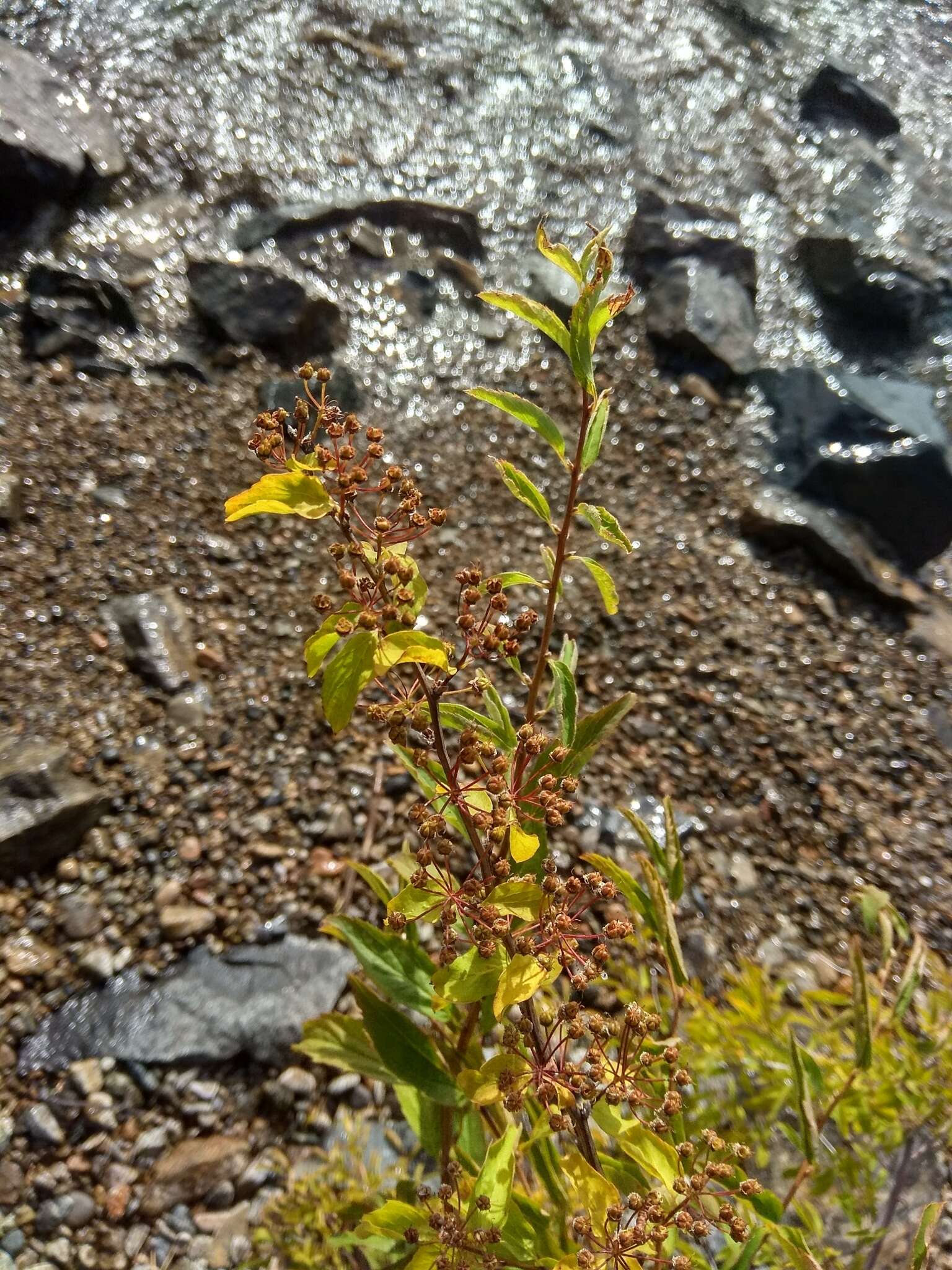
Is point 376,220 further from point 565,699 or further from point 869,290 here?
point 565,699

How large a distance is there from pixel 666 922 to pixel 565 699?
1.17 ft

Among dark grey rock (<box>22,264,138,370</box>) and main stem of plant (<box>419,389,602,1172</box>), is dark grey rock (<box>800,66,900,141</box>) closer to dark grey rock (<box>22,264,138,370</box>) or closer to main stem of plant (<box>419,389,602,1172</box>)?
dark grey rock (<box>22,264,138,370</box>)

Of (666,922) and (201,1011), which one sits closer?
(666,922)

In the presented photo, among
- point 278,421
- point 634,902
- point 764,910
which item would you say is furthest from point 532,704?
point 764,910

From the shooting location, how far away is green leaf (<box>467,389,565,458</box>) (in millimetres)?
962

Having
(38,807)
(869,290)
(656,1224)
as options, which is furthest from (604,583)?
(869,290)

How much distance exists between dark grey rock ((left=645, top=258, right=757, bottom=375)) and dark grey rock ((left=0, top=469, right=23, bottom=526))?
97.7 inches

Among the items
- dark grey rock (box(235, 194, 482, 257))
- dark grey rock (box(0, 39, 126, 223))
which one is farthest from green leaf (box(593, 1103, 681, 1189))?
dark grey rock (box(0, 39, 126, 223))

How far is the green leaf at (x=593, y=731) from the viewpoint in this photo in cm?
105

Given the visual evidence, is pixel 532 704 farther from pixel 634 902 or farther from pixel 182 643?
pixel 182 643

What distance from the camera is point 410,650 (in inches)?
30.4

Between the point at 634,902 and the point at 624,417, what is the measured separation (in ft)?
8.19

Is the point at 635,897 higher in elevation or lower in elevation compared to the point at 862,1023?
higher

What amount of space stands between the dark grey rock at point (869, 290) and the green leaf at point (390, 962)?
A: 3.87 m
